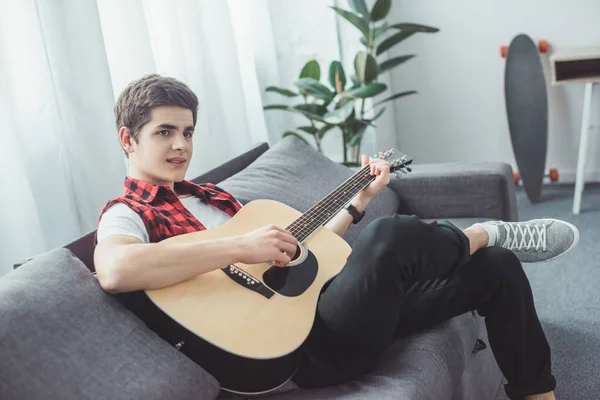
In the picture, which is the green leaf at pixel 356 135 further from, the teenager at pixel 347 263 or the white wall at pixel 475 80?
the teenager at pixel 347 263

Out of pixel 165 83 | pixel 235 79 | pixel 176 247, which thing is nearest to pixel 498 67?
pixel 235 79

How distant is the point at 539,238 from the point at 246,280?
0.76 meters

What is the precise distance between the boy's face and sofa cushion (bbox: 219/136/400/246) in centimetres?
38

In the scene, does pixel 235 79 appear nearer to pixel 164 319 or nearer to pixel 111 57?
pixel 111 57

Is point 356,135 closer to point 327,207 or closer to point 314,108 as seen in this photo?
point 314,108

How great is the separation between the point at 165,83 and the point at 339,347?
26.2 inches

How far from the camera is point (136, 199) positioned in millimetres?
1624

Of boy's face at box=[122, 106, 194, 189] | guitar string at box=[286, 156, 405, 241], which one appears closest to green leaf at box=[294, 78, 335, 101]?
guitar string at box=[286, 156, 405, 241]

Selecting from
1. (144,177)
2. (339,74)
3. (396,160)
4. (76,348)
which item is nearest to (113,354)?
(76,348)

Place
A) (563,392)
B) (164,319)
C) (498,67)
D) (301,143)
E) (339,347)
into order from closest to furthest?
1. (164,319)
2. (339,347)
3. (563,392)
4. (301,143)
5. (498,67)

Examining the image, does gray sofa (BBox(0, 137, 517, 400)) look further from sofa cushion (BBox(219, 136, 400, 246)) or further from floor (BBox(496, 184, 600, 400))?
floor (BBox(496, 184, 600, 400))

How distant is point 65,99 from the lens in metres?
2.03

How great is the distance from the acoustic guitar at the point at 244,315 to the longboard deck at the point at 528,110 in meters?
2.15

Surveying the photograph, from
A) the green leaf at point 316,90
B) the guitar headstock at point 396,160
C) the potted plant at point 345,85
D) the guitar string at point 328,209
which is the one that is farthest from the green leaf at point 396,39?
the guitar string at point 328,209
